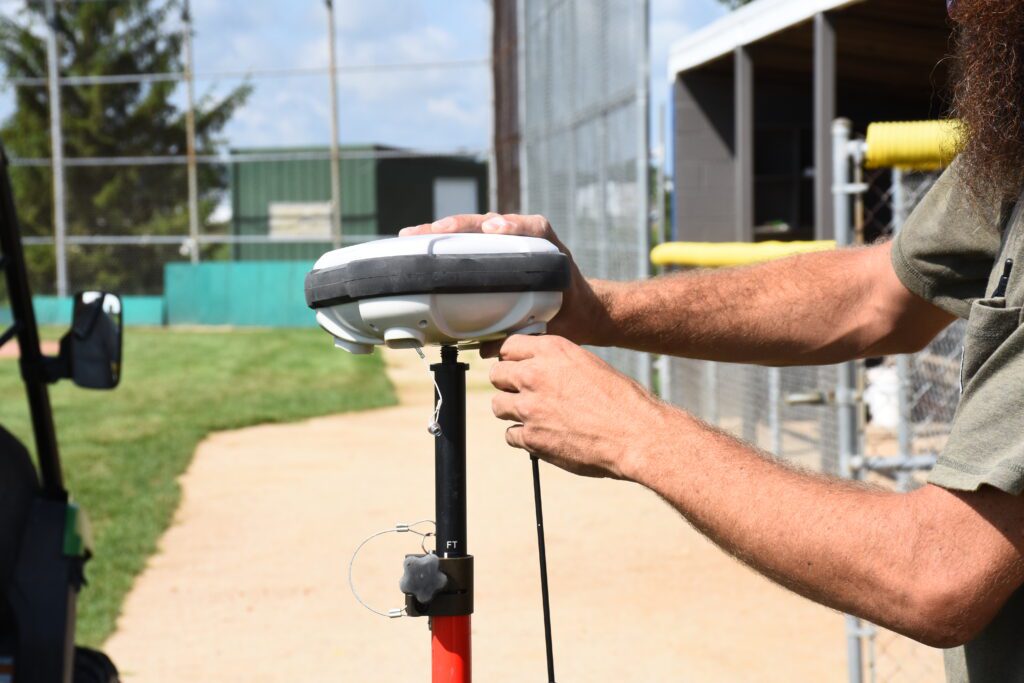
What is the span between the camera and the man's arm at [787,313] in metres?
2.16

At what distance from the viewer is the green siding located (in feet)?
85.8

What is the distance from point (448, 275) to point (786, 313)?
104cm

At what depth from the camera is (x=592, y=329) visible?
202 centimetres

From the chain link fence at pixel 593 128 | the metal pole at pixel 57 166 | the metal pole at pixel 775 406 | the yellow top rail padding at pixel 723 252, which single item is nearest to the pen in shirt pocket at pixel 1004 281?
the yellow top rail padding at pixel 723 252

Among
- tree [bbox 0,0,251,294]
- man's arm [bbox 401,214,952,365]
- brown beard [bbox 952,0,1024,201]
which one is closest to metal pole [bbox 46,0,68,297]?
tree [bbox 0,0,251,294]

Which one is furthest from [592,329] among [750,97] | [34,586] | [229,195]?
[229,195]

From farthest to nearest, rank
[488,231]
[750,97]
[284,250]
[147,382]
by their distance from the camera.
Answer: [284,250] < [147,382] < [750,97] < [488,231]

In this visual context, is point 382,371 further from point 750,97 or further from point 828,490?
point 828,490

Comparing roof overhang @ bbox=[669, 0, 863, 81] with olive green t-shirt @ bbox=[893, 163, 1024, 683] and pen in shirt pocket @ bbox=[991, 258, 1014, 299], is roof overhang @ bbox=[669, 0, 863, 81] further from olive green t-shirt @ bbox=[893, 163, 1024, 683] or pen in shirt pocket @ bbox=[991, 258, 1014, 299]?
pen in shirt pocket @ bbox=[991, 258, 1014, 299]

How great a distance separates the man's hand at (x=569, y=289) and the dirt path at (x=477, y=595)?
2.69 metres

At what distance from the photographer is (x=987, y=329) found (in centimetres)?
139

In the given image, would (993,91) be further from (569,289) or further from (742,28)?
(742,28)

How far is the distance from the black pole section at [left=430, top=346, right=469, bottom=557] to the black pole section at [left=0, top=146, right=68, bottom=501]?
5.22 feet

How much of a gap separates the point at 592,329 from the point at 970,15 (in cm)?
80
